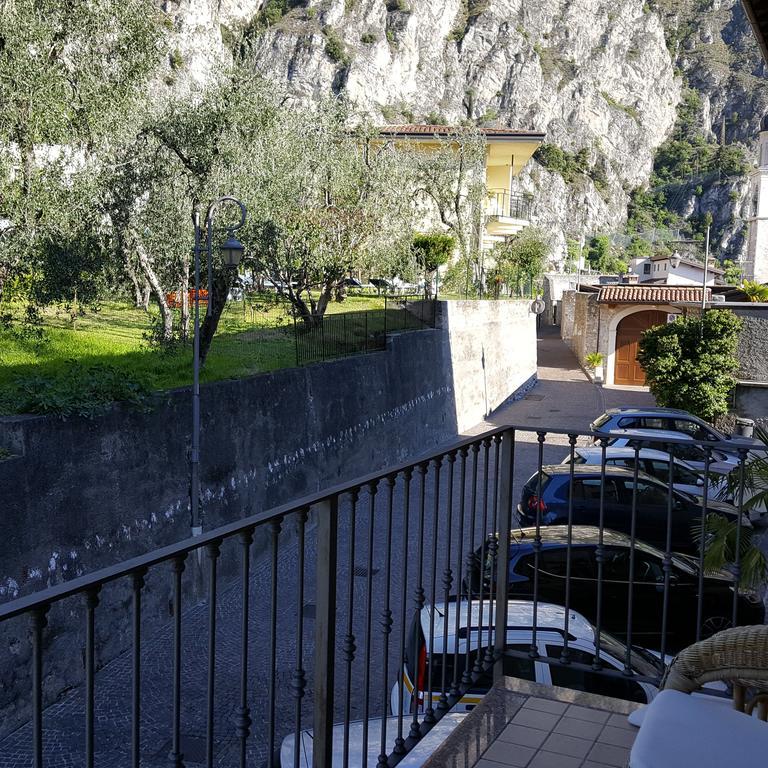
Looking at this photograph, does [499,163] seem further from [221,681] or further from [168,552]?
[168,552]

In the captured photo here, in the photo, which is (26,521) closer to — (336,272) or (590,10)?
(336,272)

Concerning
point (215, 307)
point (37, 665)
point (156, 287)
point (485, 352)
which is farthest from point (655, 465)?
point (485, 352)

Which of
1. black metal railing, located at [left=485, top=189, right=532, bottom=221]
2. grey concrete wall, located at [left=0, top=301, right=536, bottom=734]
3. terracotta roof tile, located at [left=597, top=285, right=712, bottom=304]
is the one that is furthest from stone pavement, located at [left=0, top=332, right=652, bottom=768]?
black metal railing, located at [left=485, top=189, right=532, bottom=221]

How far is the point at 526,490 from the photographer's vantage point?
1122cm

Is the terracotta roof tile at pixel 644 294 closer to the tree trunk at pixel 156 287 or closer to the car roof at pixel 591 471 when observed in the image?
the car roof at pixel 591 471

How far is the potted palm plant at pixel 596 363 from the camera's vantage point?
32.9 metres

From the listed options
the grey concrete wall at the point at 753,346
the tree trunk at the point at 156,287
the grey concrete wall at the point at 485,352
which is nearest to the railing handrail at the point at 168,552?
the tree trunk at the point at 156,287

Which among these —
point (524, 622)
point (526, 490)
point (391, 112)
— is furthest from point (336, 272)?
Result: point (391, 112)

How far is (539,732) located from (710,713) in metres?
1.10

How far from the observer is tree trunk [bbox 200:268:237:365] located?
12.9 m

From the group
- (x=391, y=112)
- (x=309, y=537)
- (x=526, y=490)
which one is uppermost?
(x=391, y=112)

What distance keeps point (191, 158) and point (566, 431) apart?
32.9ft

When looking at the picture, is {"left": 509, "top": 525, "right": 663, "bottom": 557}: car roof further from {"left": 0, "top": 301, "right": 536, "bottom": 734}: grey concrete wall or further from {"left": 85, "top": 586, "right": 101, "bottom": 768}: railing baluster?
{"left": 85, "top": 586, "right": 101, "bottom": 768}: railing baluster

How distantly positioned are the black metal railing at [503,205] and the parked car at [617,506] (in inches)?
917
